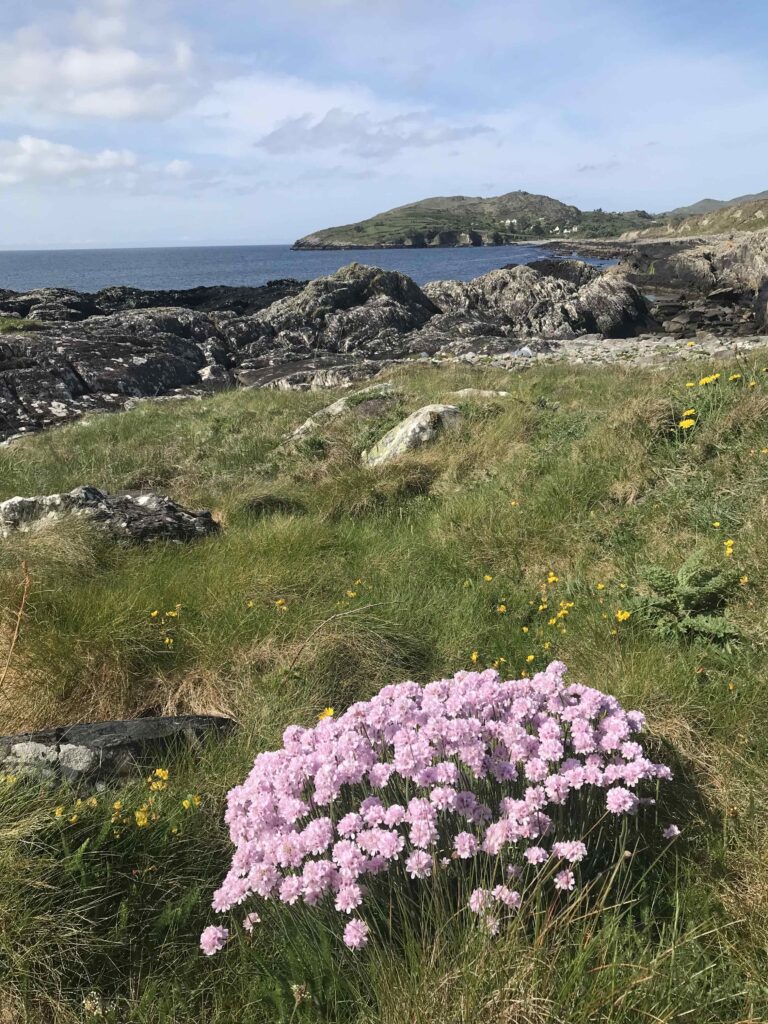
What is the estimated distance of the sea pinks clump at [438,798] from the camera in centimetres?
246

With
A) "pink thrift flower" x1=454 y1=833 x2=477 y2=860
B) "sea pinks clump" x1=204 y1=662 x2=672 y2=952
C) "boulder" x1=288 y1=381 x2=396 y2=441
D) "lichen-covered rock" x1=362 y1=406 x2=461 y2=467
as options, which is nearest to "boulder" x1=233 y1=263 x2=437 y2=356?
"boulder" x1=288 y1=381 x2=396 y2=441

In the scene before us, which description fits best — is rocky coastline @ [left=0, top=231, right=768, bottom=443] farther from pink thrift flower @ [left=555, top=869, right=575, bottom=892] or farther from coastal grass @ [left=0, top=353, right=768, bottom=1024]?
pink thrift flower @ [left=555, top=869, right=575, bottom=892]

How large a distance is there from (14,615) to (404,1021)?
4.59 meters

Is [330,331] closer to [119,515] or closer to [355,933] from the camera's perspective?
[119,515]

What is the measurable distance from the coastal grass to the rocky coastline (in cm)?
1101

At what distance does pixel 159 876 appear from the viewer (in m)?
3.03

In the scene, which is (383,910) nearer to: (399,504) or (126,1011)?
(126,1011)

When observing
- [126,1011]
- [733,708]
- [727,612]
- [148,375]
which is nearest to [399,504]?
[727,612]

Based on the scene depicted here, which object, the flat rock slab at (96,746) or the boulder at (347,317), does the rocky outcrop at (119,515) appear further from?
the boulder at (347,317)

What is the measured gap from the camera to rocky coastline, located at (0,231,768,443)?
Answer: 72.1 feet

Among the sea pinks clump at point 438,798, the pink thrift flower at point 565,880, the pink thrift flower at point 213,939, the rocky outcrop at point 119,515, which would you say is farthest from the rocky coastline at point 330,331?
the pink thrift flower at point 213,939

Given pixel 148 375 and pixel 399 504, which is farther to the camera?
pixel 148 375

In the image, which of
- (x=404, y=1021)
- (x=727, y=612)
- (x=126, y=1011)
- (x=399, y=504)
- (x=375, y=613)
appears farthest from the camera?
(x=399, y=504)

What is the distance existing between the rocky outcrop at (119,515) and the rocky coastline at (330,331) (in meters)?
→ 11.3
